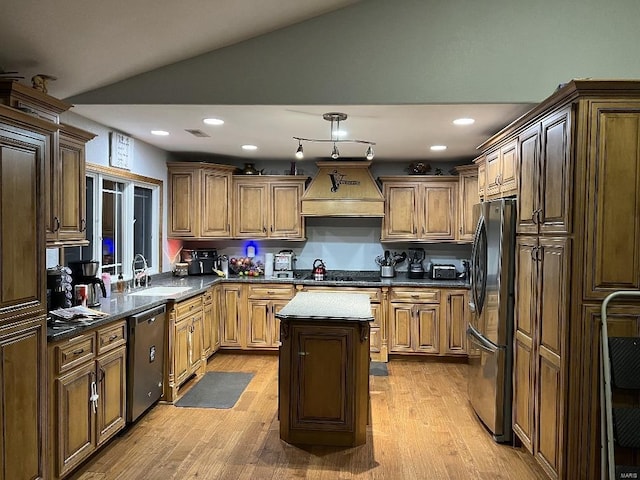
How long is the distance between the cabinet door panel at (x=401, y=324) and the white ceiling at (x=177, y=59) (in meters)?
1.83

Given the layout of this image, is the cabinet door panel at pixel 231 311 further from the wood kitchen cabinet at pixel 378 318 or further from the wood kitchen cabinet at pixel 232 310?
the wood kitchen cabinet at pixel 378 318

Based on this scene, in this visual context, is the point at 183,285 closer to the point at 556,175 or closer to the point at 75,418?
Answer: the point at 75,418

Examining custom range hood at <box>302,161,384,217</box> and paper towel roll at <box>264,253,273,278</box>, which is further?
paper towel roll at <box>264,253,273,278</box>

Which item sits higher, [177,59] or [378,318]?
[177,59]

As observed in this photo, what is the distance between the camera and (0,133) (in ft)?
7.21

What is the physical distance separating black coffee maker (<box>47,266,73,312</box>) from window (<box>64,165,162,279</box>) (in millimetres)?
529

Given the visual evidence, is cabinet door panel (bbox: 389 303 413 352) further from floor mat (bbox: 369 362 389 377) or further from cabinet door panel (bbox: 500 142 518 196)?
cabinet door panel (bbox: 500 142 518 196)

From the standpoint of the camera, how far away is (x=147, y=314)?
3.67 m

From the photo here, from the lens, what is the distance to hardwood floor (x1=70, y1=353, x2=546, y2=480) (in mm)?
3000

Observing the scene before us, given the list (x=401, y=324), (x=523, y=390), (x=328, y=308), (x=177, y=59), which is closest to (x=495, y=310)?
(x=523, y=390)

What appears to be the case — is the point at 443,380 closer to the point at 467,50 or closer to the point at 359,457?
the point at 359,457

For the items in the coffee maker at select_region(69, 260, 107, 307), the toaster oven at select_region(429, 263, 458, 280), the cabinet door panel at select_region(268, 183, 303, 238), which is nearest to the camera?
the coffee maker at select_region(69, 260, 107, 307)

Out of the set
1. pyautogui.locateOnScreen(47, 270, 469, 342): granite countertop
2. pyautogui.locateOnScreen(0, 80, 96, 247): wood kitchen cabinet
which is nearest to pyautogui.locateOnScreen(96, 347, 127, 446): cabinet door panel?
pyautogui.locateOnScreen(47, 270, 469, 342): granite countertop

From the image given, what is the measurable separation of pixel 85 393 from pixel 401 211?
13.1 feet
